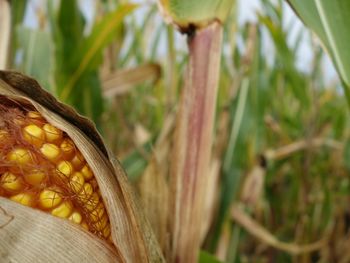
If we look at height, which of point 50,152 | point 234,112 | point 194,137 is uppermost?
point 50,152

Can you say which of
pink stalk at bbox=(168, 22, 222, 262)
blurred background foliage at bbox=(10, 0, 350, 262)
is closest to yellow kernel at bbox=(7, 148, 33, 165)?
pink stalk at bbox=(168, 22, 222, 262)

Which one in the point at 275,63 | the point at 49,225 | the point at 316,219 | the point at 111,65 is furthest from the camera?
the point at 275,63

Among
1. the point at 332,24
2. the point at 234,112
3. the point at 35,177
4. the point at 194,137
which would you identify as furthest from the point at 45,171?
the point at 234,112

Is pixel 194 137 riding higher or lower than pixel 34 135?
lower

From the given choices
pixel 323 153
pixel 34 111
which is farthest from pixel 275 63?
pixel 34 111

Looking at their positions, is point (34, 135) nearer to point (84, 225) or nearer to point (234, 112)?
point (84, 225)

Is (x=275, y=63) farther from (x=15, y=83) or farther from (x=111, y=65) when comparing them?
(x=15, y=83)

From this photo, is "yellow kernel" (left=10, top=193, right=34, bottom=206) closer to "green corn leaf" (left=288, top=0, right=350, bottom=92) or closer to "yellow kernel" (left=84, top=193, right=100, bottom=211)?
"yellow kernel" (left=84, top=193, right=100, bottom=211)
